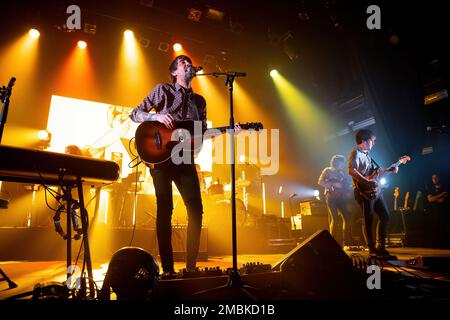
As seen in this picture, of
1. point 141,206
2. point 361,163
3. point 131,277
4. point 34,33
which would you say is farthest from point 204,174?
point 131,277

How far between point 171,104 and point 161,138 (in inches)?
16.9

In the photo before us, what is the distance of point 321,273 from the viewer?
7.74ft

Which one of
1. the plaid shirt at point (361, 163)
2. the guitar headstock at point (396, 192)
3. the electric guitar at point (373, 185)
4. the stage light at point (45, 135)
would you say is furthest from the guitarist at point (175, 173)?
the guitar headstock at point (396, 192)

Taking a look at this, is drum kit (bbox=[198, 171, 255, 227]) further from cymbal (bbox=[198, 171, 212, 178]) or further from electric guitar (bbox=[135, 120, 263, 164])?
electric guitar (bbox=[135, 120, 263, 164])

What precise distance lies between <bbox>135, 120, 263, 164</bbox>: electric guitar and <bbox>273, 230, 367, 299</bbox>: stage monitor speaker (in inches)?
48.3

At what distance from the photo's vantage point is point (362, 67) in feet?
31.3

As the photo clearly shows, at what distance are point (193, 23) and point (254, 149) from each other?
538 centimetres

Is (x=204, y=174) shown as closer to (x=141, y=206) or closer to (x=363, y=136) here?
(x=141, y=206)

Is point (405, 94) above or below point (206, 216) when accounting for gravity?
above

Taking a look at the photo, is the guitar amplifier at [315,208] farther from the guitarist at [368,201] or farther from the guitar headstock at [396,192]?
the guitarist at [368,201]

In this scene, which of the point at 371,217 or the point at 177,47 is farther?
the point at 177,47

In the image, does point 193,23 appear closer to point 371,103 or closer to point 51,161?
point 371,103

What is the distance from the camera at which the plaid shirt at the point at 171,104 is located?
2920mm
